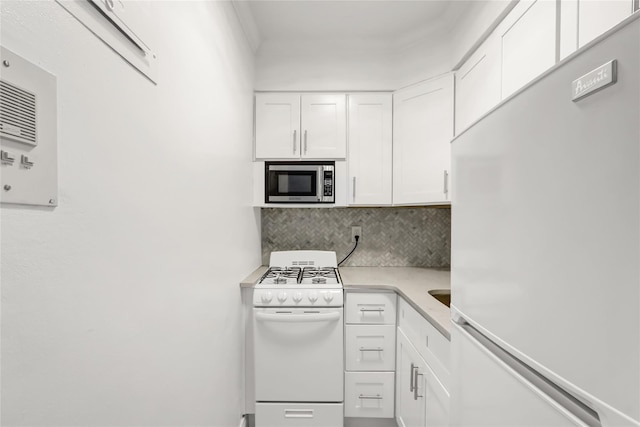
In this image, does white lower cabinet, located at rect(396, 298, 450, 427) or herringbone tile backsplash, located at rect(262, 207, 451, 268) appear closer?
white lower cabinet, located at rect(396, 298, 450, 427)

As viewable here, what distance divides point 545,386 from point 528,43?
1322mm

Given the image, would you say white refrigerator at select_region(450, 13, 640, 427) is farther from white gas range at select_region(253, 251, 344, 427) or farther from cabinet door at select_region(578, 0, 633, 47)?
white gas range at select_region(253, 251, 344, 427)

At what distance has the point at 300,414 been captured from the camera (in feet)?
5.44

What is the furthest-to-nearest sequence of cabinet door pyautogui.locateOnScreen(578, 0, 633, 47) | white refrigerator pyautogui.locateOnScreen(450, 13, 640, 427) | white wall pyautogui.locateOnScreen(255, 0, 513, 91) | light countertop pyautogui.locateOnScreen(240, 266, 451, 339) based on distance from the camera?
white wall pyautogui.locateOnScreen(255, 0, 513, 91) < light countertop pyautogui.locateOnScreen(240, 266, 451, 339) < cabinet door pyautogui.locateOnScreen(578, 0, 633, 47) < white refrigerator pyautogui.locateOnScreen(450, 13, 640, 427)

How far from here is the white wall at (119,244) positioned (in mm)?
457

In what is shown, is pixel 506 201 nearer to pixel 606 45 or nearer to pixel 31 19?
pixel 606 45

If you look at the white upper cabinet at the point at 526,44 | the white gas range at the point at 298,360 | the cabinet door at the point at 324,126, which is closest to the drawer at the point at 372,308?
the white gas range at the point at 298,360

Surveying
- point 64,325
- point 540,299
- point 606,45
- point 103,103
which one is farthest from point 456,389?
point 103,103

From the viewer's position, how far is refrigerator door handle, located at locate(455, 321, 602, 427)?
1.15ft

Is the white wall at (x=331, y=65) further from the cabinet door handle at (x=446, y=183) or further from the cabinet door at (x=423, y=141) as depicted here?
the cabinet door handle at (x=446, y=183)

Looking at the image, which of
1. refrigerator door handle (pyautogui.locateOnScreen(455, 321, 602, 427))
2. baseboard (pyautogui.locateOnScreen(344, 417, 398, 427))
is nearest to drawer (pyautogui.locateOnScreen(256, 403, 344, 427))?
baseboard (pyautogui.locateOnScreen(344, 417, 398, 427))

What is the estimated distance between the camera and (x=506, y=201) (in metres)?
0.51

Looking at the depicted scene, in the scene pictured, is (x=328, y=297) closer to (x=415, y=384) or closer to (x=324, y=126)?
(x=415, y=384)

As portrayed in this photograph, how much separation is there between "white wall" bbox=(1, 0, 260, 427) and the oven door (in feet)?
1.30
